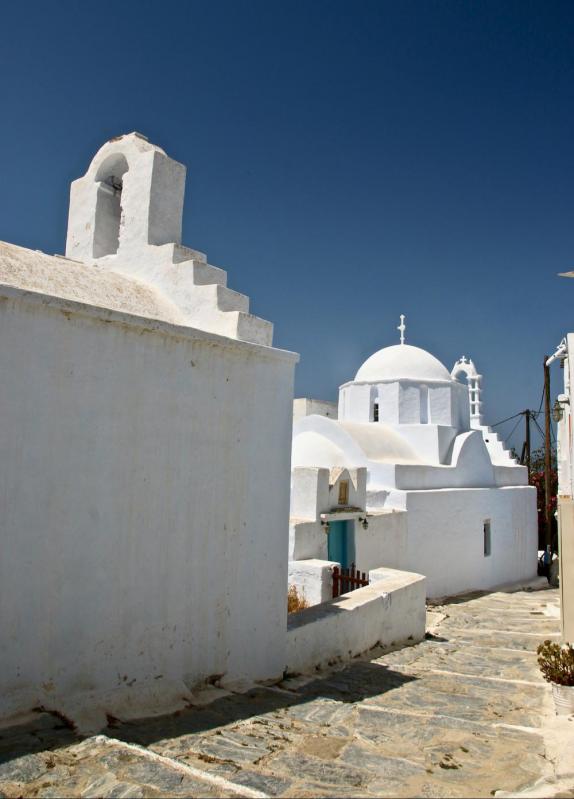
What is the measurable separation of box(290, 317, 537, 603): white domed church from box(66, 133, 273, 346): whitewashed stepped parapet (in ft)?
17.4

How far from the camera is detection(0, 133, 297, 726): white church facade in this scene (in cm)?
416

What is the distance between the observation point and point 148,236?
6.83 metres

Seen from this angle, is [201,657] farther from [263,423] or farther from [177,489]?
[263,423]

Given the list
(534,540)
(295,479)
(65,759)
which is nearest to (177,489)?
(65,759)

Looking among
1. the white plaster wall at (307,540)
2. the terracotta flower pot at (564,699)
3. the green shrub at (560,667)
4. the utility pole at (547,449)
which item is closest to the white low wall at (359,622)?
the white plaster wall at (307,540)

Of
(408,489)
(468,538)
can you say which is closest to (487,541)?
(468,538)

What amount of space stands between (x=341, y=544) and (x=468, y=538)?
17.9 ft

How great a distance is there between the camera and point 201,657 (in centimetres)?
525

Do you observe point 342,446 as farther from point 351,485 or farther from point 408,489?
point 351,485

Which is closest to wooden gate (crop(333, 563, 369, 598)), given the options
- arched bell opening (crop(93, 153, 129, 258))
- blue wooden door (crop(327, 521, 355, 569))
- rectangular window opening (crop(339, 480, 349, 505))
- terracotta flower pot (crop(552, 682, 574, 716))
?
blue wooden door (crop(327, 521, 355, 569))

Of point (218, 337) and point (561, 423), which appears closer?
point (218, 337)

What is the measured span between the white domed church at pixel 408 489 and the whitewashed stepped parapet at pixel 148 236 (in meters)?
5.29

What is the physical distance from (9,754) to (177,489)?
2193 mm

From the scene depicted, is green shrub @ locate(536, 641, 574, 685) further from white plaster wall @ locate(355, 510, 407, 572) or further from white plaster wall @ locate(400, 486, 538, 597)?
white plaster wall @ locate(400, 486, 538, 597)
